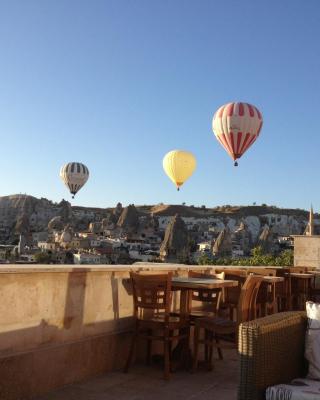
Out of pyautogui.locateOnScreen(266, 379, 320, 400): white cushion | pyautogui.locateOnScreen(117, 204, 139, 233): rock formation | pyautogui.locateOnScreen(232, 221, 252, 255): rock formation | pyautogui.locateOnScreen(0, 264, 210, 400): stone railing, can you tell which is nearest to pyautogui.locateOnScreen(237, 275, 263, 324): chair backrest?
pyautogui.locateOnScreen(0, 264, 210, 400): stone railing

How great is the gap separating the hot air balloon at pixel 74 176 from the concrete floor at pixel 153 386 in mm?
38430

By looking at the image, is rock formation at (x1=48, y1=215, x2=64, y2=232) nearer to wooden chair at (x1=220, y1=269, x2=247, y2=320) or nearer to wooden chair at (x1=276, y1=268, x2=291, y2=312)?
wooden chair at (x1=276, y1=268, x2=291, y2=312)

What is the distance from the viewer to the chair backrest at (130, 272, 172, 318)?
4902mm

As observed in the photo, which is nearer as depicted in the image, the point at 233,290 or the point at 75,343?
the point at 75,343

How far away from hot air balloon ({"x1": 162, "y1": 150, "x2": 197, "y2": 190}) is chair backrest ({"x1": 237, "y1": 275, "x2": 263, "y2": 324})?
18.3m

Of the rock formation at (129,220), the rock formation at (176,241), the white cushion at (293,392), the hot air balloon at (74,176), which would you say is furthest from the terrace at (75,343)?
the rock formation at (129,220)

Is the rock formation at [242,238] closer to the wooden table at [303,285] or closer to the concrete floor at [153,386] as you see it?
the wooden table at [303,285]

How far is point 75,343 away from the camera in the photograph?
461 centimetres

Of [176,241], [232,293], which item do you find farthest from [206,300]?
[176,241]

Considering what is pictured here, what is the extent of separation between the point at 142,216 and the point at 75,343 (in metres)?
165

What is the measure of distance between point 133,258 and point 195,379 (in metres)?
100.0

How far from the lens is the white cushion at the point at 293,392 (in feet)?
8.54

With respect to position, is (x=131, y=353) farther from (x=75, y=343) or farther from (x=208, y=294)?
(x=208, y=294)

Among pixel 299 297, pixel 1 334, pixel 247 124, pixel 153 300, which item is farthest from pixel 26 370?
pixel 247 124
